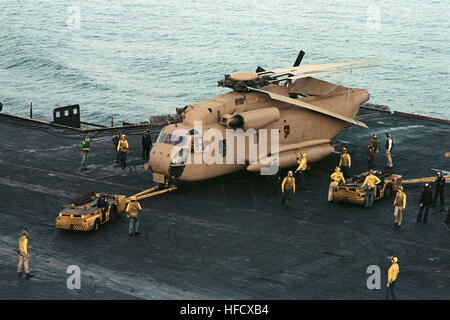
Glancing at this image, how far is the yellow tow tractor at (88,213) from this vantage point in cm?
2555

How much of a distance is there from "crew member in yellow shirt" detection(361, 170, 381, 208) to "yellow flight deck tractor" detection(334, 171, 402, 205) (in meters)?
0.24

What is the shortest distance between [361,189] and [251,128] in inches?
248

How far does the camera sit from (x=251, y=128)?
3136cm

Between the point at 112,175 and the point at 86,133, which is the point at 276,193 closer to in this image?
the point at 112,175

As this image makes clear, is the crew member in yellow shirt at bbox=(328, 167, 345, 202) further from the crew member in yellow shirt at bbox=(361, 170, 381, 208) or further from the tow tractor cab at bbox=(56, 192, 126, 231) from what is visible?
the tow tractor cab at bbox=(56, 192, 126, 231)

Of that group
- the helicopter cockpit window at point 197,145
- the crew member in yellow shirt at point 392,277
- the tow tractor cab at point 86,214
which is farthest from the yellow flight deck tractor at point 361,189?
the tow tractor cab at point 86,214

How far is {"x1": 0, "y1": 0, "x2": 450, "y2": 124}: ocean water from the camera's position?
274 feet
